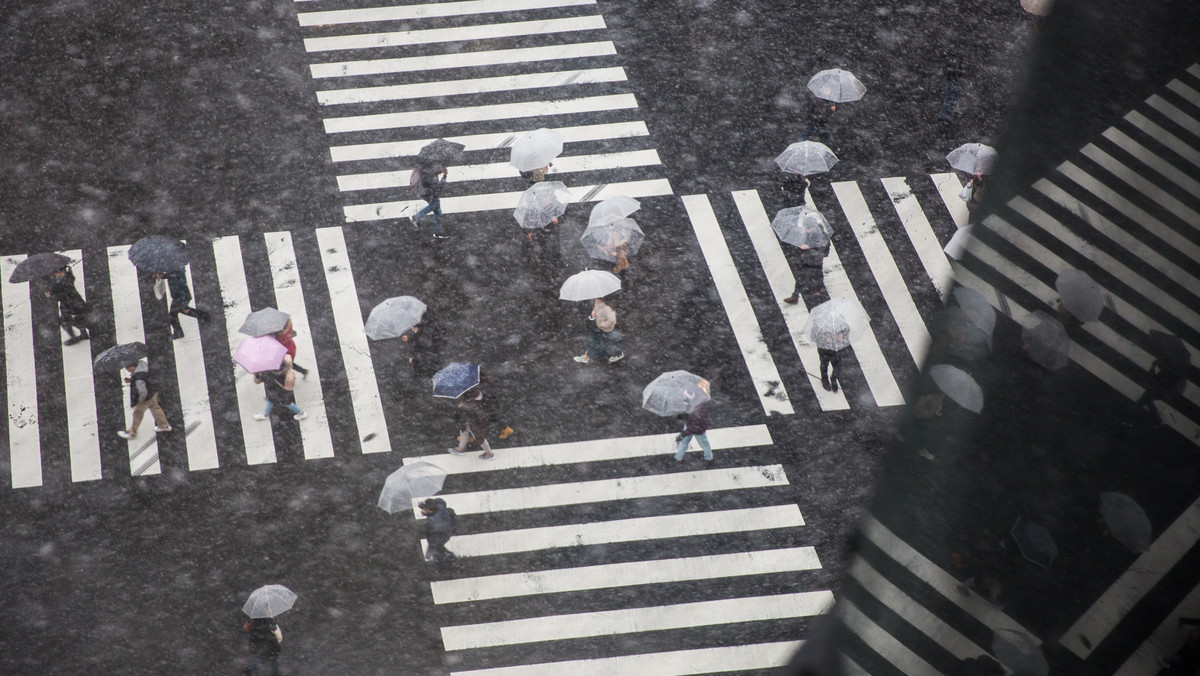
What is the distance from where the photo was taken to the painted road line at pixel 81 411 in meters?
12.9

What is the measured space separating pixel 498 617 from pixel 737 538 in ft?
9.70

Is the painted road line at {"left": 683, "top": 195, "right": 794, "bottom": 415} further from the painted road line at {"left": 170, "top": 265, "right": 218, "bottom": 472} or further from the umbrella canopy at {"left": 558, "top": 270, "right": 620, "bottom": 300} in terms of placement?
the painted road line at {"left": 170, "top": 265, "right": 218, "bottom": 472}

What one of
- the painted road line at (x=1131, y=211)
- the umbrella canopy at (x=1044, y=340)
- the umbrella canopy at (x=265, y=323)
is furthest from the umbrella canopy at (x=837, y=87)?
the umbrella canopy at (x=1044, y=340)

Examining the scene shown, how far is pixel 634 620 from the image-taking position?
11.5m

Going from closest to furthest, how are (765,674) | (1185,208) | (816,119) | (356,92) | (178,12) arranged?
(1185,208), (765,674), (816,119), (356,92), (178,12)

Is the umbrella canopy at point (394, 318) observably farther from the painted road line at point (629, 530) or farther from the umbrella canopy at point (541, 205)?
the painted road line at point (629, 530)

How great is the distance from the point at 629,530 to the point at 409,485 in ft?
8.75

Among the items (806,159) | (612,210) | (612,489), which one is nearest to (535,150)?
(612,210)

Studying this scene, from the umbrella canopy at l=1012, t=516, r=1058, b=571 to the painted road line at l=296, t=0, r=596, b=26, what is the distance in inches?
713

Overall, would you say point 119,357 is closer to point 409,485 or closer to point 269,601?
point 269,601

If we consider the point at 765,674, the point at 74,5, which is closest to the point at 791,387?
the point at 765,674

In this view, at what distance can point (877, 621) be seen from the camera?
156cm

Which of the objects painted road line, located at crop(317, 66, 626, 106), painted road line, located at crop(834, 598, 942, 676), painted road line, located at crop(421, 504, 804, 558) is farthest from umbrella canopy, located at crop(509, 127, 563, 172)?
painted road line, located at crop(834, 598, 942, 676)

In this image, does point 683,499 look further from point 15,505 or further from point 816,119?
point 15,505
